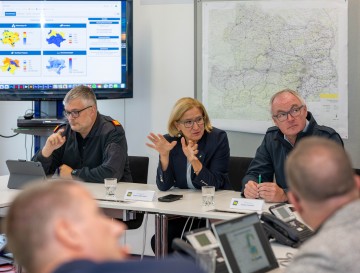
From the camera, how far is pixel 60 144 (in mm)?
4895

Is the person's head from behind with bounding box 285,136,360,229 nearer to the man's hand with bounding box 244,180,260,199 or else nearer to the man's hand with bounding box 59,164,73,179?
the man's hand with bounding box 244,180,260,199

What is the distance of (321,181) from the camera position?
200cm

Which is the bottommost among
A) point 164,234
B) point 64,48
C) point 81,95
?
point 164,234

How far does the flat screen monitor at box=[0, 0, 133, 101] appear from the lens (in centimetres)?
580

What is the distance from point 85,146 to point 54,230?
3.71m

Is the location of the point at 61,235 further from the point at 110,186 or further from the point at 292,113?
the point at 292,113

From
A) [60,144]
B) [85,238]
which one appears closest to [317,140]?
[85,238]

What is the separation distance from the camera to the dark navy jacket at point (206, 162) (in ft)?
15.0

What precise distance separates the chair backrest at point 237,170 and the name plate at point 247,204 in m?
0.91

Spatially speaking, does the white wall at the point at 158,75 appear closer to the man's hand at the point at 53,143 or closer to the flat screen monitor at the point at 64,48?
the flat screen monitor at the point at 64,48

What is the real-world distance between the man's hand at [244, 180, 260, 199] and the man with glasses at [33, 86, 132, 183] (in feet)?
3.62

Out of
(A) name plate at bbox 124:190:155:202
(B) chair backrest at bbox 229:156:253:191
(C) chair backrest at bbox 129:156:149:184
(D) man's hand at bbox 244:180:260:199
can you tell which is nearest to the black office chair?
(C) chair backrest at bbox 129:156:149:184

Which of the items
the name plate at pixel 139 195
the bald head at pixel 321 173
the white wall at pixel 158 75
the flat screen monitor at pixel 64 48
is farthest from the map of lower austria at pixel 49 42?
the bald head at pixel 321 173

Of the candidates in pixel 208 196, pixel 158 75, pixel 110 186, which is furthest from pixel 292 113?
pixel 158 75
